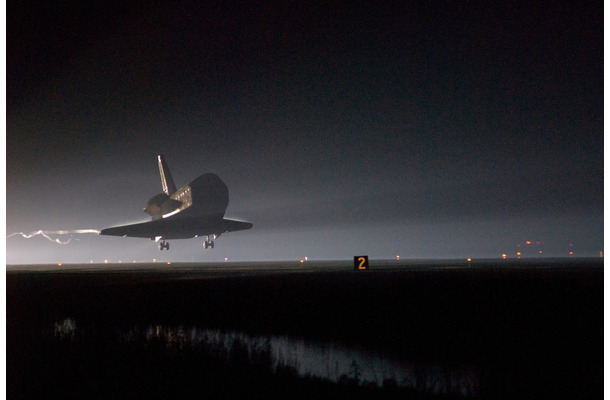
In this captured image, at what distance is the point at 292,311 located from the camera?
2131 centimetres

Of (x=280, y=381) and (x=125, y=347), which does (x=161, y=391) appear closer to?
(x=280, y=381)

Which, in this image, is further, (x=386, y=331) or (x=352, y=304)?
(x=352, y=304)

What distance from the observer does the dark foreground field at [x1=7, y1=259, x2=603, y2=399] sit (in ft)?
31.7

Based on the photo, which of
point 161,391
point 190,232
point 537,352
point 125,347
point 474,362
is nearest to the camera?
point 161,391

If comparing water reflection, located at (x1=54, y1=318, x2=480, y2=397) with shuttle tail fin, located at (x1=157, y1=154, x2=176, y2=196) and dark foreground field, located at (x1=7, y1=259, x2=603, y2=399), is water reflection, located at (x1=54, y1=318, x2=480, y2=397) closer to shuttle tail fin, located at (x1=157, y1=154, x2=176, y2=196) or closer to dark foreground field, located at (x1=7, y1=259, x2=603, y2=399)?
dark foreground field, located at (x1=7, y1=259, x2=603, y2=399)

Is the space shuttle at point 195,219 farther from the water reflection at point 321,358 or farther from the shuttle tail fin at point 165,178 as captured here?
the water reflection at point 321,358

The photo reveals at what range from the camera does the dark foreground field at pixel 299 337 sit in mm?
9656

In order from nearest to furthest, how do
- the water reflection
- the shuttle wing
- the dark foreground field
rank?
the dark foreground field
the water reflection
the shuttle wing

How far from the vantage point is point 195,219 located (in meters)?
92.1

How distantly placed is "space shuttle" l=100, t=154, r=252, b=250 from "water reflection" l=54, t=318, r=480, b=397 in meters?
72.2

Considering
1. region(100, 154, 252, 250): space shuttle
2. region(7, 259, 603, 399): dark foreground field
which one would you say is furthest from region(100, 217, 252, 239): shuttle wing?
region(7, 259, 603, 399): dark foreground field

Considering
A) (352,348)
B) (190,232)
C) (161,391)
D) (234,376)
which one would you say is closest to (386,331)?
(352,348)

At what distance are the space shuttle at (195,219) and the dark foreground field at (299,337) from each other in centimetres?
6499

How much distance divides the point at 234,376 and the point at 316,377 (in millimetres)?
1500
